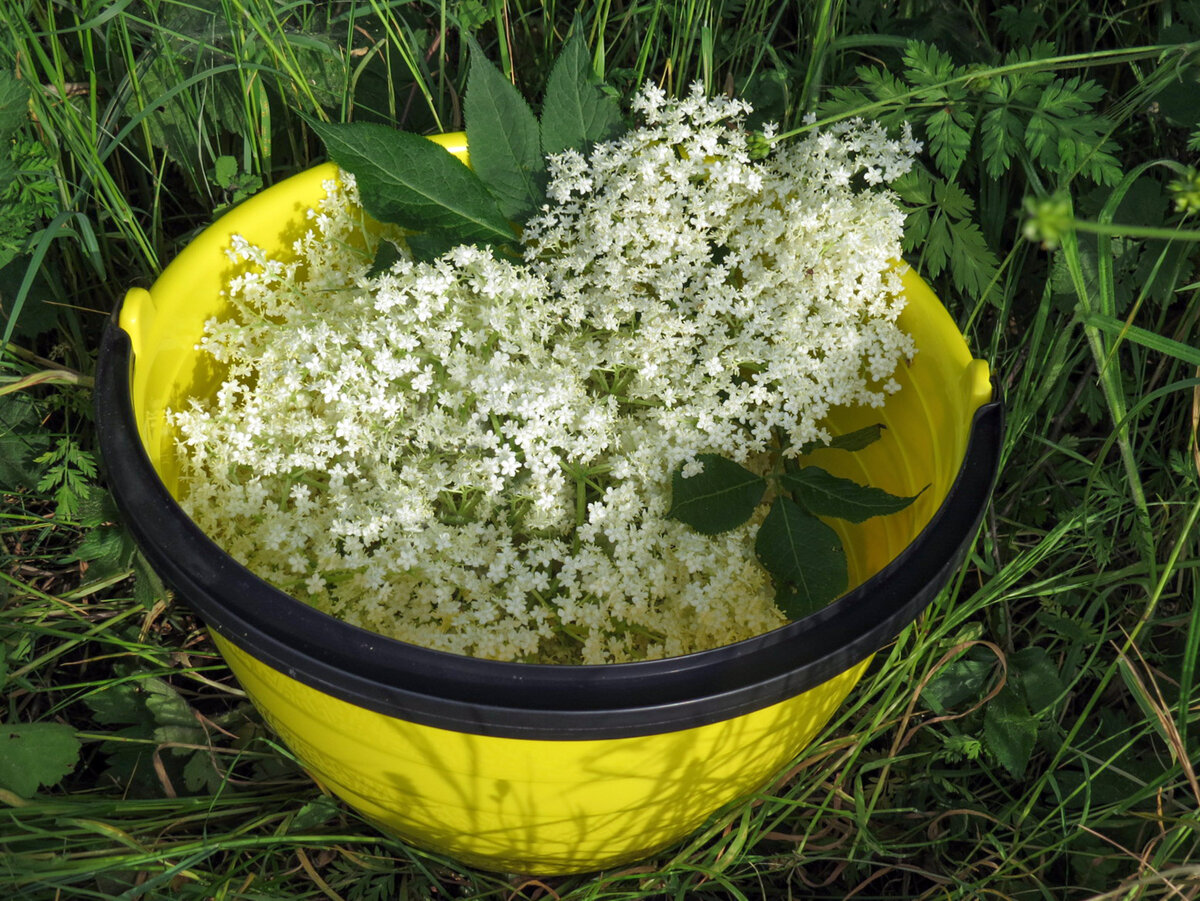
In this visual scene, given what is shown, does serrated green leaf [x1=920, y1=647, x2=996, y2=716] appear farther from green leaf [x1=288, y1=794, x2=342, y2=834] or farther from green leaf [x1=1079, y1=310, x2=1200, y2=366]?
green leaf [x1=288, y1=794, x2=342, y2=834]

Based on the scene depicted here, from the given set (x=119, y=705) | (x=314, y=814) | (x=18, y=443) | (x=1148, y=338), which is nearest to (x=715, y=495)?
(x=1148, y=338)

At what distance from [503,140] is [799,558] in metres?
0.71

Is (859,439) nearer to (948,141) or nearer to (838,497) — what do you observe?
(838,497)

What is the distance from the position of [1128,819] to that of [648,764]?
31.6 inches

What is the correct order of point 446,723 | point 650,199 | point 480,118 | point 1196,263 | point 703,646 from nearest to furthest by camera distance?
1. point 446,723
2. point 703,646
3. point 650,199
4. point 480,118
5. point 1196,263

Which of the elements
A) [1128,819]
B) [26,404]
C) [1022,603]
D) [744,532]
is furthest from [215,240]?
[1128,819]

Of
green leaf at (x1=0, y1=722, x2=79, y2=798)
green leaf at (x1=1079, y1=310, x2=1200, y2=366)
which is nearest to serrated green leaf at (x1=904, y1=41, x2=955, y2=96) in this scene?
green leaf at (x1=1079, y1=310, x2=1200, y2=366)

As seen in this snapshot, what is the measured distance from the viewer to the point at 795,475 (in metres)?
1.11

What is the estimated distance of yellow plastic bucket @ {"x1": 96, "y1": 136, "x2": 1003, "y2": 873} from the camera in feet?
2.72

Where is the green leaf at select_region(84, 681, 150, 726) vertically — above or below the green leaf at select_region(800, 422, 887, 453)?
below

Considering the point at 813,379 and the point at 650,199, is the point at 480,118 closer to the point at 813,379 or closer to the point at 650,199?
the point at 650,199

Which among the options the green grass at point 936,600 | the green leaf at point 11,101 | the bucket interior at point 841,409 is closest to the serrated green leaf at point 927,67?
the green grass at point 936,600

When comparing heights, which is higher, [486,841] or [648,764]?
[648,764]

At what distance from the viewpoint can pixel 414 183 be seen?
1.28 metres
